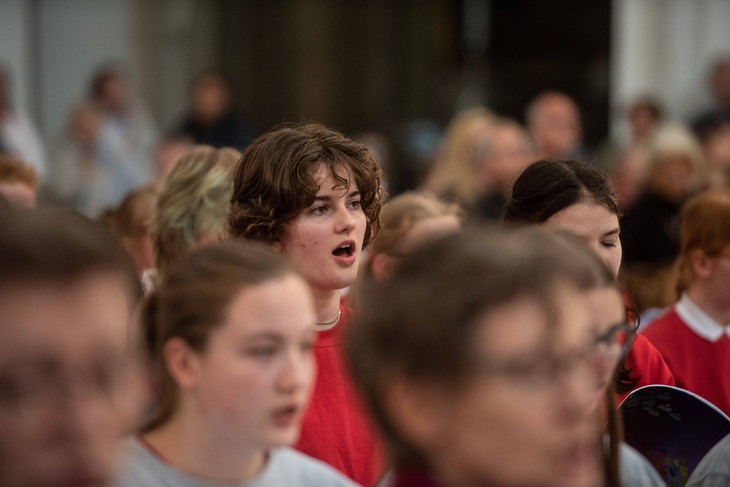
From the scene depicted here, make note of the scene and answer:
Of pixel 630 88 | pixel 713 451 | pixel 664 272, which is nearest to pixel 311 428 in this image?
pixel 713 451

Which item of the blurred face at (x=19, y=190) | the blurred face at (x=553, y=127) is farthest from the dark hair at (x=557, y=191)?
the blurred face at (x=553, y=127)

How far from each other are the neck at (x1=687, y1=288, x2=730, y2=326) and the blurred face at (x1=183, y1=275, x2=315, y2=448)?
8.21ft

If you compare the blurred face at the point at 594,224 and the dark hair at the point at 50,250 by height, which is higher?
the dark hair at the point at 50,250

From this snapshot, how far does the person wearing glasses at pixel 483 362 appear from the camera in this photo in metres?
2.08

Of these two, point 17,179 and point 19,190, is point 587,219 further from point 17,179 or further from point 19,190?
point 17,179

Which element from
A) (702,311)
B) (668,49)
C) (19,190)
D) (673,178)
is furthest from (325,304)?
(668,49)

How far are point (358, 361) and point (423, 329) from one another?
0.62ft

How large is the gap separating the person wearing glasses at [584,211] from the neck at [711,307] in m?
0.60

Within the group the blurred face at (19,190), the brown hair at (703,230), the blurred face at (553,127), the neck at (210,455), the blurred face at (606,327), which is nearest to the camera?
the blurred face at (606,327)

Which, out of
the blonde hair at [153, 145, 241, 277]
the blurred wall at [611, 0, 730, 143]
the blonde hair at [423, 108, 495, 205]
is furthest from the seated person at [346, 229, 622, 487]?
the blurred wall at [611, 0, 730, 143]

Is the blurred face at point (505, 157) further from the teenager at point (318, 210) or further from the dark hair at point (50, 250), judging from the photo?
the dark hair at point (50, 250)

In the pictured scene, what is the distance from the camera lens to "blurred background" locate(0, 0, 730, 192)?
13.1 meters

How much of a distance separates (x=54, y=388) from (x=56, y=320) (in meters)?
0.11

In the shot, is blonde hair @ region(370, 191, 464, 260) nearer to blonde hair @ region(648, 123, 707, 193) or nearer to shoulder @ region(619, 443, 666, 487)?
shoulder @ region(619, 443, 666, 487)
